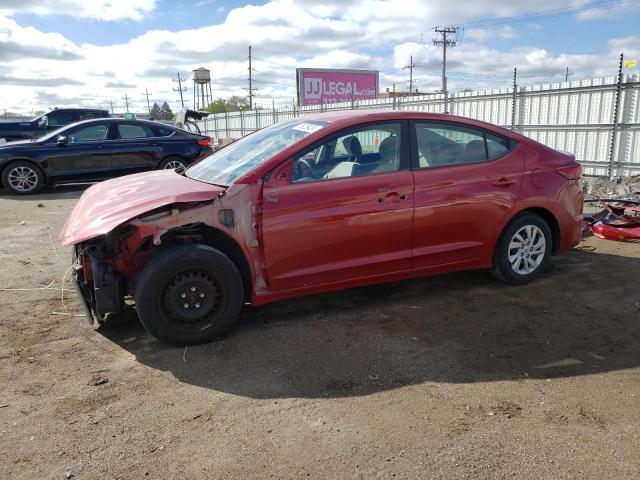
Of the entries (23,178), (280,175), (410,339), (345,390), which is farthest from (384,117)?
(23,178)

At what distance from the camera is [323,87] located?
40.6 meters

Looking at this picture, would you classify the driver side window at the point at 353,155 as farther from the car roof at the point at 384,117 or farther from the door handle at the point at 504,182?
the door handle at the point at 504,182

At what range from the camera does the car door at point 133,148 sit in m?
11.2

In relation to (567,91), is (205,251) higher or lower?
lower

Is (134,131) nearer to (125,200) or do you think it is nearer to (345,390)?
(125,200)

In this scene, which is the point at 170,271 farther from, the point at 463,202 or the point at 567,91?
the point at 567,91

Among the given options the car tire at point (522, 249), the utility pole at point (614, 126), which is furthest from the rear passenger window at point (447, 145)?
the utility pole at point (614, 126)

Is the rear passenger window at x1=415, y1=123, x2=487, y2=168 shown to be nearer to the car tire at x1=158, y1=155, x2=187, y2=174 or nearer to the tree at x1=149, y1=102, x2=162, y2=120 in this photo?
the car tire at x1=158, y1=155, x2=187, y2=174

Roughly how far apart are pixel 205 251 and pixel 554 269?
372cm

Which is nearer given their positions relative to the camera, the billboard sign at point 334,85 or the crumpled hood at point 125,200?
the crumpled hood at point 125,200

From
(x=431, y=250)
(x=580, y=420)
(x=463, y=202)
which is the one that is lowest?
(x=580, y=420)

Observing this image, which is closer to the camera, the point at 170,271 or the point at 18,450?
the point at 18,450

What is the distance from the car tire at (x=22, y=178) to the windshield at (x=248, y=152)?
25.3 ft

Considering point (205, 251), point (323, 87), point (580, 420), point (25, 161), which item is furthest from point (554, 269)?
point (323, 87)
